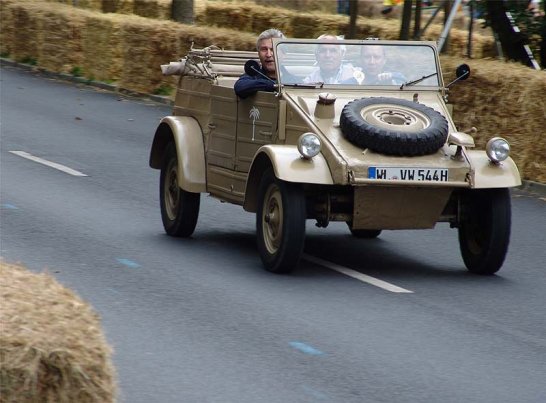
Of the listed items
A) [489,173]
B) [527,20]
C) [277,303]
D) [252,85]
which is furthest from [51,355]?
[527,20]

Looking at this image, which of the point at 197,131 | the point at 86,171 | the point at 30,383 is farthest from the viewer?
the point at 86,171

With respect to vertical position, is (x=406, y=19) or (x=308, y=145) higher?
(x=308, y=145)

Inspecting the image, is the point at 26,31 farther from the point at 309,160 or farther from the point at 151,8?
the point at 309,160

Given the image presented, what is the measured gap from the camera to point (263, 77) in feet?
34.2

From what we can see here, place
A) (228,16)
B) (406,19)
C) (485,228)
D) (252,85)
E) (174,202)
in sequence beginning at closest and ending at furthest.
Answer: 1. (485,228)
2. (252,85)
3. (174,202)
4. (406,19)
5. (228,16)

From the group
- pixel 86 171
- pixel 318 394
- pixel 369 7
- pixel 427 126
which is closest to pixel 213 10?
pixel 369 7

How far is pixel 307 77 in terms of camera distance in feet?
34.2

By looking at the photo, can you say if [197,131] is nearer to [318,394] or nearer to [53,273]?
[53,273]

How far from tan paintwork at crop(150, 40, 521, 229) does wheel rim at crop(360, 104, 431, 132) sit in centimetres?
22

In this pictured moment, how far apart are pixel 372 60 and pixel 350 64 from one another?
0.19 m

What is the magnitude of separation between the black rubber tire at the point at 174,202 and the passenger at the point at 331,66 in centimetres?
156

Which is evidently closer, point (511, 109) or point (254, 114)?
point (254, 114)

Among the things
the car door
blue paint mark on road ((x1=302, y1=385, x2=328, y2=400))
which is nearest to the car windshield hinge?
the car door

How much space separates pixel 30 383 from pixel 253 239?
6.80 meters
